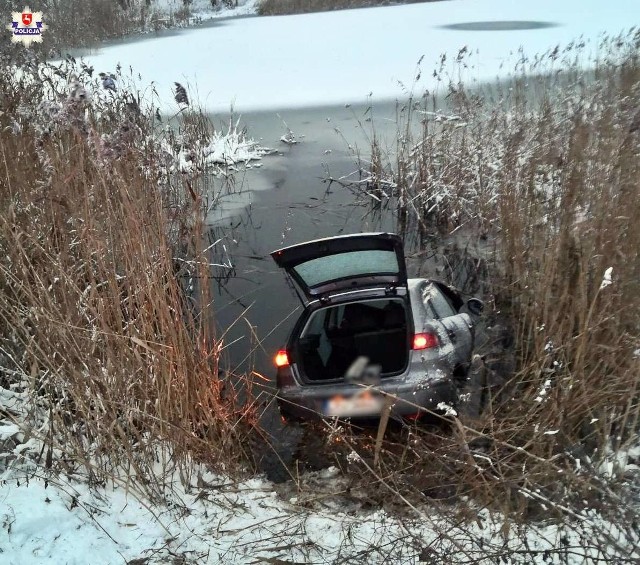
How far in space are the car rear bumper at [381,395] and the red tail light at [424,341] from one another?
0.26m

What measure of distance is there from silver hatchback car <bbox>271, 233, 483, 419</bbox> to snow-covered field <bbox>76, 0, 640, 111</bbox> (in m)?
8.97

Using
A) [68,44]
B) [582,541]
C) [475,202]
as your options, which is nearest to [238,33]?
[68,44]

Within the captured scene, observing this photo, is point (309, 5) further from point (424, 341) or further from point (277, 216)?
point (424, 341)

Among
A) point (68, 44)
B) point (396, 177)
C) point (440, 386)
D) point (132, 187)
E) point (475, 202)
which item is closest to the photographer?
point (132, 187)

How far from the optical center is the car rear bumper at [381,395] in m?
3.76

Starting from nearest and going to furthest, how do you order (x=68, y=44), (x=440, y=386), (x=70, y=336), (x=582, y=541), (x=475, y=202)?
(x=582, y=541)
(x=70, y=336)
(x=440, y=386)
(x=475, y=202)
(x=68, y=44)

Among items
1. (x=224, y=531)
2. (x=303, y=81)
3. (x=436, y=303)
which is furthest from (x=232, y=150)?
(x=224, y=531)

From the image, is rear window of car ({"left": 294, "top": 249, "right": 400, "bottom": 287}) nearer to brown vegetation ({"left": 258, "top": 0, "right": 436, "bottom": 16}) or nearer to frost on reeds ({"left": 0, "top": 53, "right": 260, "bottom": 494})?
frost on reeds ({"left": 0, "top": 53, "right": 260, "bottom": 494})

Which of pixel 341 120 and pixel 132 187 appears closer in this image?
pixel 132 187

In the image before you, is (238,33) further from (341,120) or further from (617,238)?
(617,238)

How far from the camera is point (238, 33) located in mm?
22219

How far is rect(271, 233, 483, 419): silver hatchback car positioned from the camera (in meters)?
3.81

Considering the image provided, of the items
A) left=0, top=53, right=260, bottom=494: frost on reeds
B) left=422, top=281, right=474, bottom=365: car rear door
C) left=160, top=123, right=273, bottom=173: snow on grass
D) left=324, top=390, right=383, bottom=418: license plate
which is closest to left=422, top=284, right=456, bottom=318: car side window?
left=422, top=281, right=474, bottom=365: car rear door

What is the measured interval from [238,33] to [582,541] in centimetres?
2299
